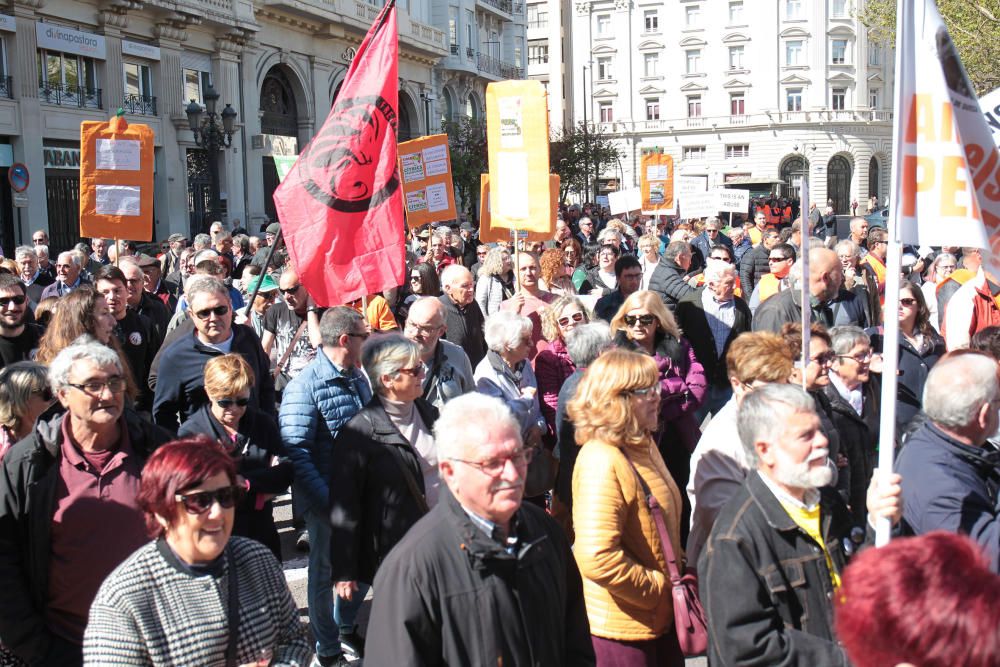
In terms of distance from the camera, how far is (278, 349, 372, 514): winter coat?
5.00 meters

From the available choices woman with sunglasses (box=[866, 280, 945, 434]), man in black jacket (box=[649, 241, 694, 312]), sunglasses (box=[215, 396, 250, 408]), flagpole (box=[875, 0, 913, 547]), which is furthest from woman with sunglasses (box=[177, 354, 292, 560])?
man in black jacket (box=[649, 241, 694, 312])

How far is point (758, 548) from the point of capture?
10.2 ft

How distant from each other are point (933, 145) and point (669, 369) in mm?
2749

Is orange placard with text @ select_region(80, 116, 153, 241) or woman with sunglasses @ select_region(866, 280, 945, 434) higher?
orange placard with text @ select_region(80, 116, 153, 241)

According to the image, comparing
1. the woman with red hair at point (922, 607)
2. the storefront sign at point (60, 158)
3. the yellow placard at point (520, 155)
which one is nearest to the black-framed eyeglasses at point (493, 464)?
the woman with red hair at point (922, 607)

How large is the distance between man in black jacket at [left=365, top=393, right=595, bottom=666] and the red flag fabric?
344cm

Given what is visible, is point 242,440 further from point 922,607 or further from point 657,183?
point 657,183

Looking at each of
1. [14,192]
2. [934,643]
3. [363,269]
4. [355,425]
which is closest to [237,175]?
[14,192]

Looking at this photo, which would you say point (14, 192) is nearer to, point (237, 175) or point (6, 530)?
point (237, 175)

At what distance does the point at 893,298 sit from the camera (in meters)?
3.28

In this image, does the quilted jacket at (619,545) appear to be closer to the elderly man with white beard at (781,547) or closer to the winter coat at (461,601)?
the elderly man with white beard at (781,547)

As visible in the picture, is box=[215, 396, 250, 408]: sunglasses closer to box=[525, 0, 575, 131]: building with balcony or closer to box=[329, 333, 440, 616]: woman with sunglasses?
box=[329, 333, 440, 616]: woman with sunglasses

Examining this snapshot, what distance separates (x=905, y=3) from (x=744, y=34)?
7539 centimetres

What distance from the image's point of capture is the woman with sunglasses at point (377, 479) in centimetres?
445
